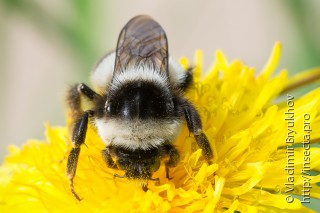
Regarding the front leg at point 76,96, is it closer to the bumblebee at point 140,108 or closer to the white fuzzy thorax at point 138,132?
the bumblebee at point 140,108

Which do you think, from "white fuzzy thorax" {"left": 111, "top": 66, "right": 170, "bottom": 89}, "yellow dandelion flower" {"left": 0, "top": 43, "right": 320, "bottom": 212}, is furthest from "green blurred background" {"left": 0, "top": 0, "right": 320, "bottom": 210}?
"white fuzzy thorax" {"left": 111, "top": 66, "right": 170, "bottom": 89}

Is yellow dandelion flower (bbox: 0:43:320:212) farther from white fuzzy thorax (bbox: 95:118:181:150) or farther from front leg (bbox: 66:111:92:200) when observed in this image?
white fuzzy thorax (bbox: 95:118:181:150)

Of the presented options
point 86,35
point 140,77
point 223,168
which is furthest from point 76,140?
point 86,35

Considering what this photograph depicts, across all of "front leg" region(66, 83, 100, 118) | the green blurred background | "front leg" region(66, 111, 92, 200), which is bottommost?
"front leg" region(66, 111, 92, 200)

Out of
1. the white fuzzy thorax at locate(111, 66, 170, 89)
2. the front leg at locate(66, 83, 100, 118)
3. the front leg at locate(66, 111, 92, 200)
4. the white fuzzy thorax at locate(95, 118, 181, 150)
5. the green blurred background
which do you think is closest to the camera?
the white fuzzy thorax at locate(95, 118, 181, 150)

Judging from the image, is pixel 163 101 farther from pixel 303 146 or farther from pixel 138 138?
pixel 303 146

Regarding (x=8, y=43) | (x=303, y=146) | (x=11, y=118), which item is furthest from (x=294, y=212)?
(x=11, y=118)

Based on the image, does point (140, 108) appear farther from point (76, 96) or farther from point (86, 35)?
point (86, 35)
